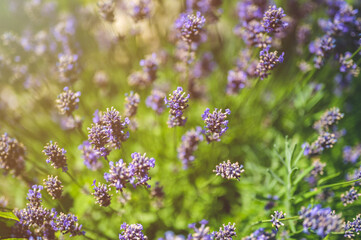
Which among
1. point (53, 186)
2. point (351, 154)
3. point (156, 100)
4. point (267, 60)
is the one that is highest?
point (156, 100)

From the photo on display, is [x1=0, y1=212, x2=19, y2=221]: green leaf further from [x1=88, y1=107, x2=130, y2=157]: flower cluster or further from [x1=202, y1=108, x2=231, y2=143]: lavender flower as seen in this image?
[x1=202, y1=108, x2=231, y2=143]: lavender flower

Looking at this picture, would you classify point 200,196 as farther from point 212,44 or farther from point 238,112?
point 212,44

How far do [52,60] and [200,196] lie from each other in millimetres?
2398

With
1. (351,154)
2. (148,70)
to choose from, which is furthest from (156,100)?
(351,154)

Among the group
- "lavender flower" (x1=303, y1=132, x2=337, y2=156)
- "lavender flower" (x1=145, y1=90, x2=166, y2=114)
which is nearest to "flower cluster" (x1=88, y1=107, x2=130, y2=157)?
"lavender flower" (x1=145, y1=90, x2=166, y2=114)

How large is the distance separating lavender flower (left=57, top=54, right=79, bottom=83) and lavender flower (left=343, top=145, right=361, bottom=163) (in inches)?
115

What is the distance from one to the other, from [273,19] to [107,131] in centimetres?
148

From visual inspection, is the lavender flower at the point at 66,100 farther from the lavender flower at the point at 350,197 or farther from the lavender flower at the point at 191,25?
the lavender flower at the point at 350,197

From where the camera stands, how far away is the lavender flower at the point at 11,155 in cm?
204

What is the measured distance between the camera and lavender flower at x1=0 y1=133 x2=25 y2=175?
204cm

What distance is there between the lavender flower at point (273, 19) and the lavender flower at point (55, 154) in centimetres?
180

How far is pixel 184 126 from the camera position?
319 centimetres

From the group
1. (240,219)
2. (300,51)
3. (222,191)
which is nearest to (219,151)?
(222,191)

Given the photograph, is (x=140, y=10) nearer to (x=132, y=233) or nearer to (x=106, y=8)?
(x=106, y=8)
